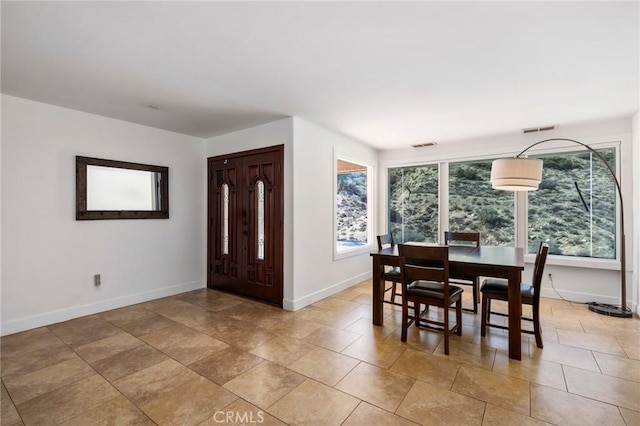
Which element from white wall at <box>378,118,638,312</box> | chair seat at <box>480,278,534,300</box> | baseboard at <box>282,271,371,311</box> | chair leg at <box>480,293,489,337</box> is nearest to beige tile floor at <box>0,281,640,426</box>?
chair leg at <box>480,293,489,337</box>

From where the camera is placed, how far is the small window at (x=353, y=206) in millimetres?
5086

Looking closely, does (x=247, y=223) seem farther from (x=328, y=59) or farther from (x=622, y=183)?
(x=622, y=183)

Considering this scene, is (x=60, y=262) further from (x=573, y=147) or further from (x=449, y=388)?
(x=573, y=147)

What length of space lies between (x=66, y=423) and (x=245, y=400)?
1045 millimetres

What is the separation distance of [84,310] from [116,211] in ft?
4.08

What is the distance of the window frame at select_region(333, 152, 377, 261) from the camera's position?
14.9ft

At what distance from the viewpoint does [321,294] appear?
4.25m

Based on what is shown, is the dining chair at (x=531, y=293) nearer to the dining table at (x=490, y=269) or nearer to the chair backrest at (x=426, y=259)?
the dining table at (x=490, y=269)

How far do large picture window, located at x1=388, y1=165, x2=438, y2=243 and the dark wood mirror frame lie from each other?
394cm

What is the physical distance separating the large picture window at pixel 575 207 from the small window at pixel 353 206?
8.51ft

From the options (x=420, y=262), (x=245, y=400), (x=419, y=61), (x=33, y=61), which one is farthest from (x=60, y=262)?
(x=419, y=61)

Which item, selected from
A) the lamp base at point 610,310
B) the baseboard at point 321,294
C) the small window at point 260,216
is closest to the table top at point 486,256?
the baseboard at point 321,294

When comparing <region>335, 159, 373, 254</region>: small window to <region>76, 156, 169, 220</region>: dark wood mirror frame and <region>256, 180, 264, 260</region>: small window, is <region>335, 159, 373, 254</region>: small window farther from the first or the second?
<region>76, 156, 169, 220</region>: dark wood mirror frame

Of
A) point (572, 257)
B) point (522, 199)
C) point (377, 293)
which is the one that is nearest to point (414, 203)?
point (522, 199)
